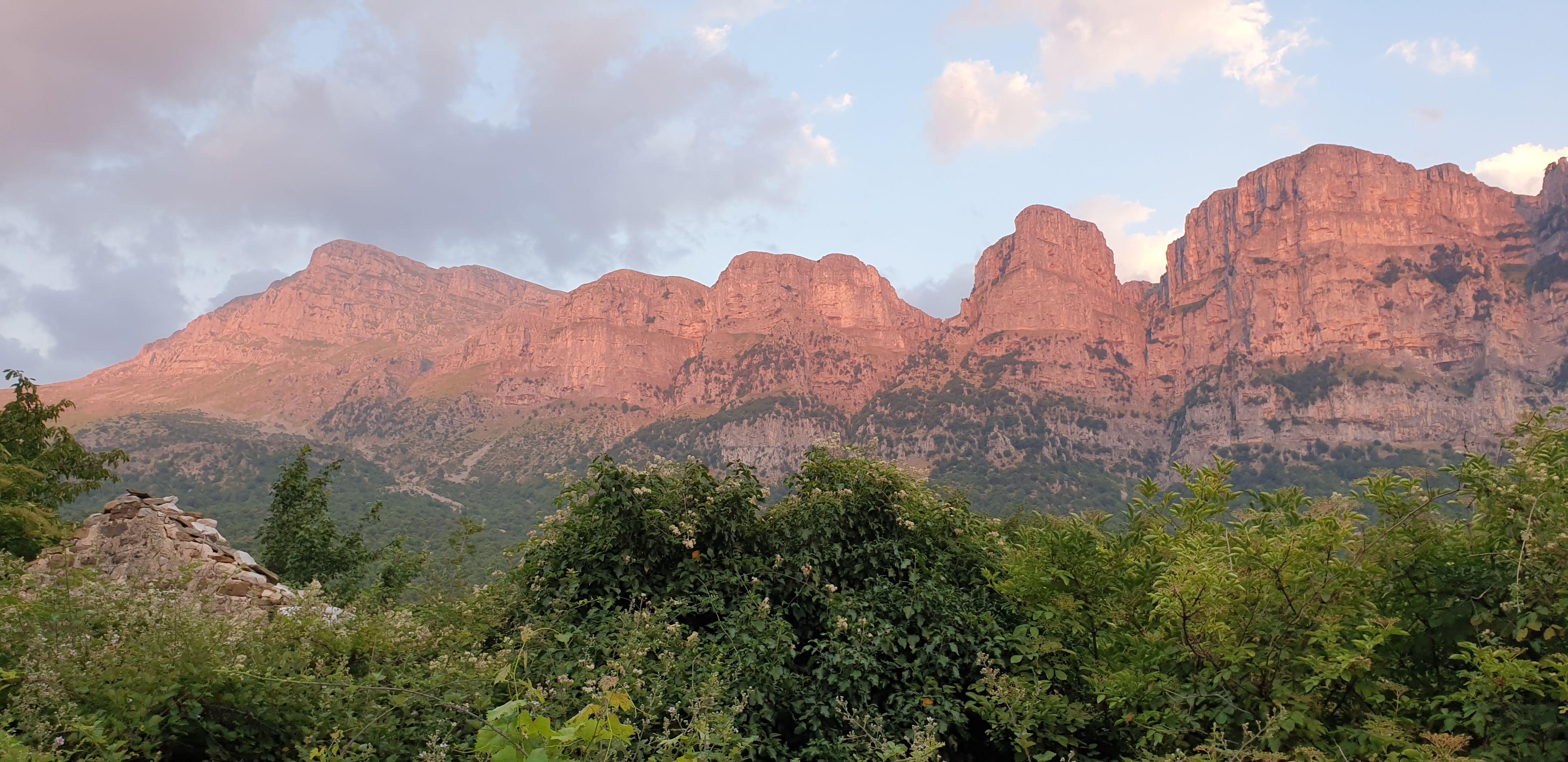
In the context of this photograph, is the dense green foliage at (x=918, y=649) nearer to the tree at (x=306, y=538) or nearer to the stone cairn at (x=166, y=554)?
the stone cairn at (x=166, y=554)

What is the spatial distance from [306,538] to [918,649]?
19.8m

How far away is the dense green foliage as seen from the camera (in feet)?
13.3

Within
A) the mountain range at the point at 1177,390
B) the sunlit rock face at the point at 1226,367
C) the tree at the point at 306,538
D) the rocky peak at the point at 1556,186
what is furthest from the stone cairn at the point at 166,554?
the rocky peak at the point at 1556,186

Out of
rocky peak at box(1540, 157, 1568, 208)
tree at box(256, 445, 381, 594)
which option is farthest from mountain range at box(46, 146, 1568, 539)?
tree at box(256, 445, 381, 594)

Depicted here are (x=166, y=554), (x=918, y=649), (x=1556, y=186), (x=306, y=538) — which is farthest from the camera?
(x=1556, y=186)

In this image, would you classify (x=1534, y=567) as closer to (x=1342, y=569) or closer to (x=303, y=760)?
(x=1342, y=569)

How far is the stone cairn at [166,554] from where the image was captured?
26.7 ft

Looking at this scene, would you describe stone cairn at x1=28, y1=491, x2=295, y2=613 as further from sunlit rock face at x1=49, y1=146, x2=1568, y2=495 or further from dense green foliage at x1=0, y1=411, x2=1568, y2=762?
sunlit rock face at x1=49, y1=146, x2=1568, y2=495

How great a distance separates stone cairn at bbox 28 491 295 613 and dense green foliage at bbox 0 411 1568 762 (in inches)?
66.2

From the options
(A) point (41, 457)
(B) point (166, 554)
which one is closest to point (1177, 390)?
(A) point (41, 457)

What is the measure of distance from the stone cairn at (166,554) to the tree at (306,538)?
35.5 feet

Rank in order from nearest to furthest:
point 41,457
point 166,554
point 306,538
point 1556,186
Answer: point 166,554
point 41,457
point 306,538
point 1556,186

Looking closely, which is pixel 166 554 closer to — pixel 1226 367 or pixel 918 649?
pixel 918 649

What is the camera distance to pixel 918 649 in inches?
259
